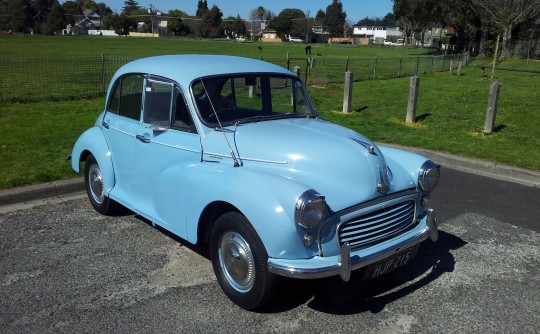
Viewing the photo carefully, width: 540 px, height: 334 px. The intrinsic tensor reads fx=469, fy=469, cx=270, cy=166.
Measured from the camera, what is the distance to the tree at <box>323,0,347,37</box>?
14212 centimetres

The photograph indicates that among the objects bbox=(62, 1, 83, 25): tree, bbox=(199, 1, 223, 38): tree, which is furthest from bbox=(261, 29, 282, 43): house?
bbox=(62, 1, 83, 25): tree

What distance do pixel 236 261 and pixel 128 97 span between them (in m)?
2.42

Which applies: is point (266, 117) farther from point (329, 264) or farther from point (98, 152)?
Answer: point (98, 152)

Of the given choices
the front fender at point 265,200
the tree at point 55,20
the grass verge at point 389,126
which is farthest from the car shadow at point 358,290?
the tree at point 55,20

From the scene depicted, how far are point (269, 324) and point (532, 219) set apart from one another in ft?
12.5

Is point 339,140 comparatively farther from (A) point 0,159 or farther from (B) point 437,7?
(B) point 437,7

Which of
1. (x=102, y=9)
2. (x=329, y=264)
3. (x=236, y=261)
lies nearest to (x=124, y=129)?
(x=236, y=261)

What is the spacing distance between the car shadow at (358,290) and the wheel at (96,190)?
249 cm

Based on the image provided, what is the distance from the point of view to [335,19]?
154 metres

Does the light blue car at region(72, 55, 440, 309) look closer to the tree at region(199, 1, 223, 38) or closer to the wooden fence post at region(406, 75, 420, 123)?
the wooden fence post at region(406, 75, 420, 123)

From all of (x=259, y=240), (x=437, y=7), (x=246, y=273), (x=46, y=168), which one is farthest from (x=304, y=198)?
(x=437, y=7)

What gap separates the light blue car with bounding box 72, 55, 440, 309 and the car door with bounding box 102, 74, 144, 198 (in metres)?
0.02

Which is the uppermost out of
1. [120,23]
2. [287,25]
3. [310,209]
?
[287,25]

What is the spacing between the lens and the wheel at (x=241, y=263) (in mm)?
Answer: 3240
